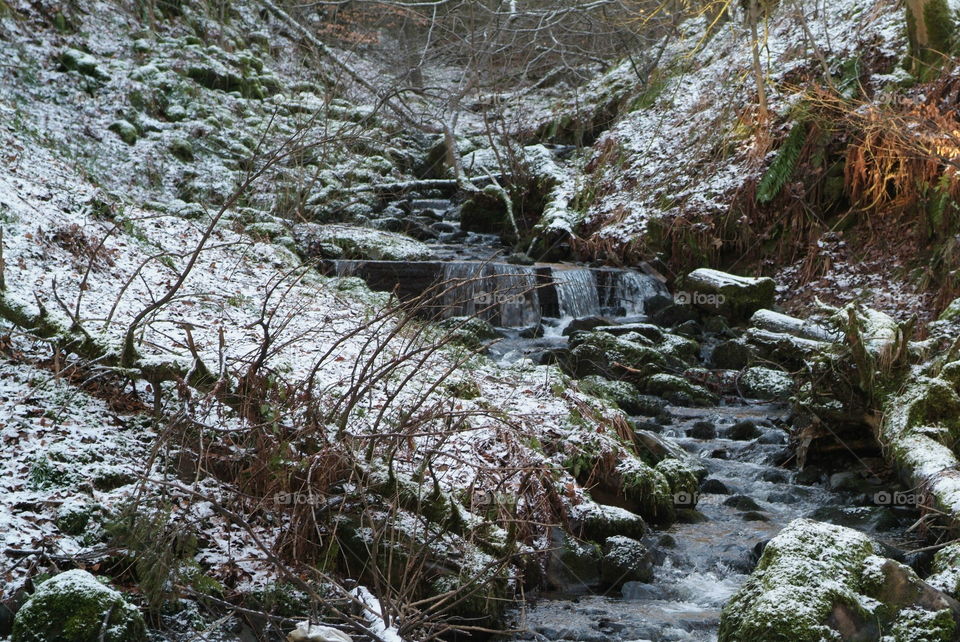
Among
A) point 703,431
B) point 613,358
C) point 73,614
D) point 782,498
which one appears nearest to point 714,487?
point 782,498

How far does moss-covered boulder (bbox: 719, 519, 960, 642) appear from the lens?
144 inches

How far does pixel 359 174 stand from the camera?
51.1 feet

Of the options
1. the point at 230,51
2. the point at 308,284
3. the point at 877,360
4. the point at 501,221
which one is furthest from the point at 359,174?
the point at 877,360

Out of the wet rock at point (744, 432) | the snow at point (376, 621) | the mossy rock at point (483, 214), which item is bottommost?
the wet rock at point (744, 432)

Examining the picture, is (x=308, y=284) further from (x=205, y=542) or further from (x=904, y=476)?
(x=904, y=476)

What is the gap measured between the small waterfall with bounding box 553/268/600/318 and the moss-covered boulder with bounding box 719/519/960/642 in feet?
24.1

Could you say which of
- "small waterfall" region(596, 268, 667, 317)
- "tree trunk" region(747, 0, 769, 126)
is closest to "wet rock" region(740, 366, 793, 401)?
"small waterfall" region(596, 268, 667, 317)

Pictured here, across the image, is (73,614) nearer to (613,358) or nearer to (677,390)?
(677,390)

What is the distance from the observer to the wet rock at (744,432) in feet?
24.7

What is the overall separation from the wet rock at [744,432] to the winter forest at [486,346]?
Answer: 0.12 ft

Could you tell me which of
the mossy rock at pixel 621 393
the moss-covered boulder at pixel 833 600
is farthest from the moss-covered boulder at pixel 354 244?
the moss-covered boulder at pixel 833 600

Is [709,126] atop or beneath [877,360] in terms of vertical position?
atop

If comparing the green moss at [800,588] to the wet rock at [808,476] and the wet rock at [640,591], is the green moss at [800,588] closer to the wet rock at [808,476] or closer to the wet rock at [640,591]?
the wet rock at [640,591]

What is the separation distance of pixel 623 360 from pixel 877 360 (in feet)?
10.1
